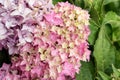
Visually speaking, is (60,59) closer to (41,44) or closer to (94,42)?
(41,44)

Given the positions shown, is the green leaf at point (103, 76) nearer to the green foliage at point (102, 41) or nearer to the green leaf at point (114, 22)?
the green foliage at point (102, 41)

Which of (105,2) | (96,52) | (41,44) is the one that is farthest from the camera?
(105,2)

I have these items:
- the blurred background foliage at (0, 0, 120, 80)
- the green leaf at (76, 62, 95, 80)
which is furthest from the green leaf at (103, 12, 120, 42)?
the green leaf at (76, 62, 95, 80)

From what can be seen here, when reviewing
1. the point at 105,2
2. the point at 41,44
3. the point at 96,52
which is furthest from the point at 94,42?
the point at 41,44

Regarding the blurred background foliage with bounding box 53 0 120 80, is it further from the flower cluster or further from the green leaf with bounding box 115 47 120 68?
the flower cluster

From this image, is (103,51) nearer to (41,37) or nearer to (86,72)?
(86,72)

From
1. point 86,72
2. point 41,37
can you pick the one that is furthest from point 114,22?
point 41,37
